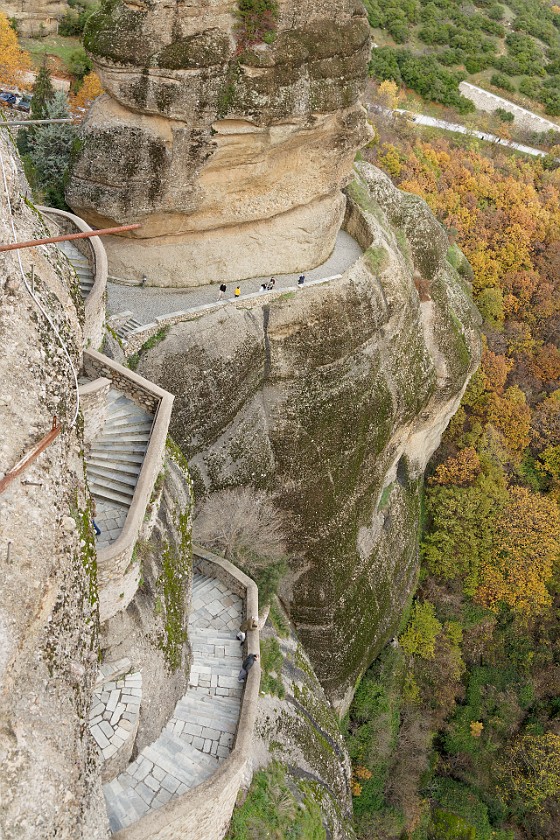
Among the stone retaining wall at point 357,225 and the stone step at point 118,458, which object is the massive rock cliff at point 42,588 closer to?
the stone step at point 118,458

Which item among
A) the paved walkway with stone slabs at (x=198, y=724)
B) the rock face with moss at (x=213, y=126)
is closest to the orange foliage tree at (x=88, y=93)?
the rock face with moss at (x=213, y=126)

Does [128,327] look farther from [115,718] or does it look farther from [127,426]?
[115,718]

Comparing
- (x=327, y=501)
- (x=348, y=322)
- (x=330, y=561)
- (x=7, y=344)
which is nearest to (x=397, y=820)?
(x=330, y=561)

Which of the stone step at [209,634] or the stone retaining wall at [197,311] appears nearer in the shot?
the stone step at [209,634]

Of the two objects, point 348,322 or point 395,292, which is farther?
point 395,292

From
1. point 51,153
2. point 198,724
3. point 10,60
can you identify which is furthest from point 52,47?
point 198,724

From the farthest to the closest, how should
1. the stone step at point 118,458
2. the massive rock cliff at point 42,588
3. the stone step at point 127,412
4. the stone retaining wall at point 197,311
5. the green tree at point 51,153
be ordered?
the green tree at point 51,153
the stone retaining wall at point 197,311
the stone step at point 127,412
the stone step at point 118,458
the massive rock cliff at point 42,588

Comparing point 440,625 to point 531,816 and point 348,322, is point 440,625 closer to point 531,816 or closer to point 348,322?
point 531,816
